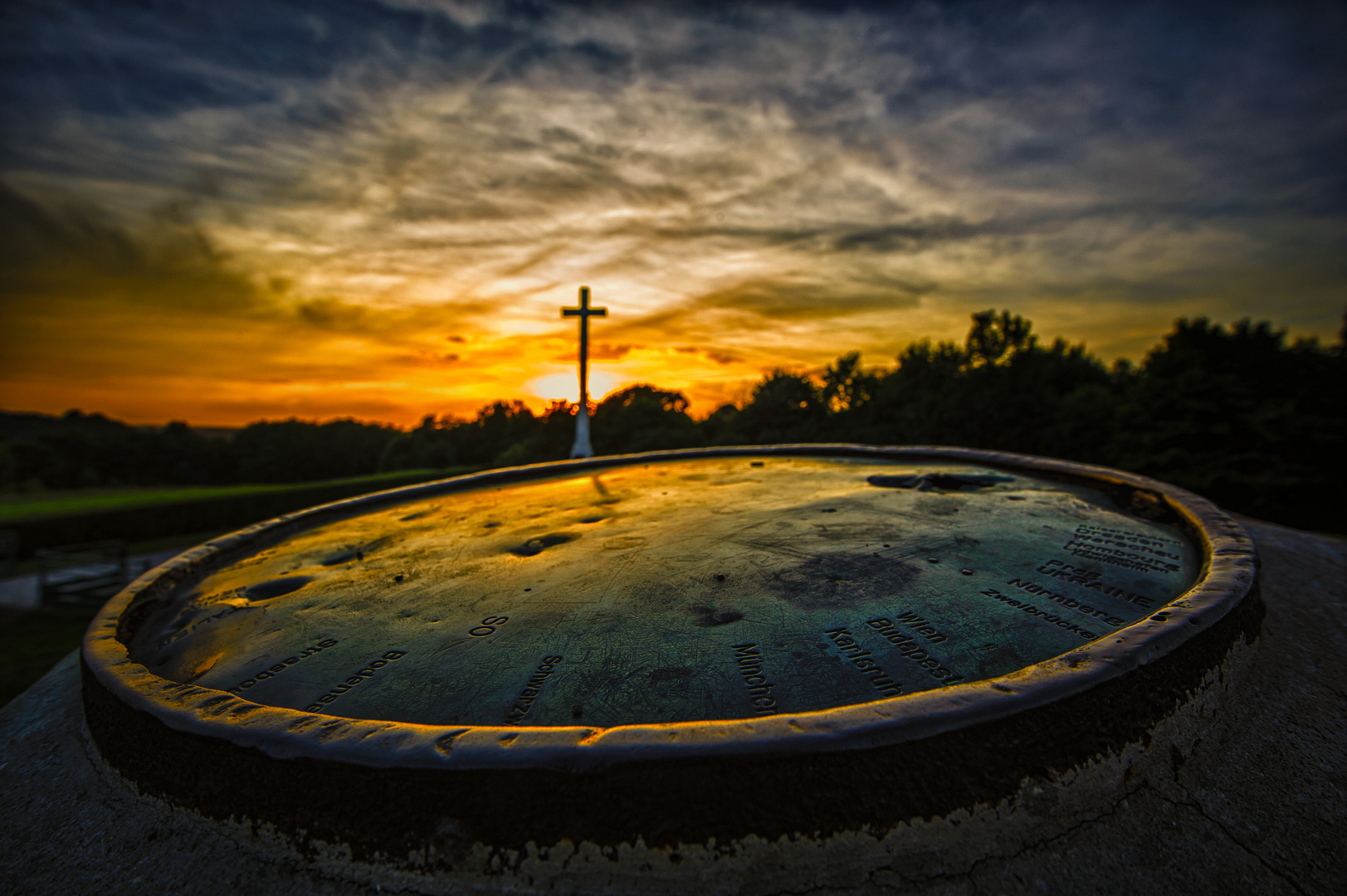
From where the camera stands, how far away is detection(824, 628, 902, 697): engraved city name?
1.46 m

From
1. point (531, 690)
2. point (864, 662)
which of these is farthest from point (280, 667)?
point (864, 662)

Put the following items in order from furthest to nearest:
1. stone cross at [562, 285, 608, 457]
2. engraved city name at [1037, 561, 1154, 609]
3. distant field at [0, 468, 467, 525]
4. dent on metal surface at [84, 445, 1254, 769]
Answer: distant field at [0, 468, 467, 525], stone cross at [562, 285, 608, 457], engraved city name at [1037, 561, 1154, 609], dent on metal surface at [84, 445, 1254, 769]

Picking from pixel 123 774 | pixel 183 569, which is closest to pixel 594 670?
pixel 123 774

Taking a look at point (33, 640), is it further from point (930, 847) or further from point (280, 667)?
point (930, 847)

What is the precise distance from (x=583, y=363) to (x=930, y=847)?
9973 mm

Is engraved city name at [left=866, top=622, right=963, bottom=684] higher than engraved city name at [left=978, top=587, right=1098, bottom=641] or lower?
lower

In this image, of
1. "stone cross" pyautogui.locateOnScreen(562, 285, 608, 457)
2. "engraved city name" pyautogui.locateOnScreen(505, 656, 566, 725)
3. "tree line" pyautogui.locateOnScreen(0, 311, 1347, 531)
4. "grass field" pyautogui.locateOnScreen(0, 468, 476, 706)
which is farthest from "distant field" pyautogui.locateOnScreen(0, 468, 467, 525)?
"engraved city name" pyautogui.locateOnScreen(505, 656, 566, 725)

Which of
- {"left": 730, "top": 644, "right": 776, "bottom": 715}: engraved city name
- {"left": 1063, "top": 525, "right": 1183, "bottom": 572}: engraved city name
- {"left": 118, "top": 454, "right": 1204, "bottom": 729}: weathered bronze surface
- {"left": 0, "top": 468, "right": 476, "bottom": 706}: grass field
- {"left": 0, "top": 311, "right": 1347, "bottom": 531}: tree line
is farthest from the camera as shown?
{"left": 0, "top": 311, "right": 1347, "bottom": 531}: tree line

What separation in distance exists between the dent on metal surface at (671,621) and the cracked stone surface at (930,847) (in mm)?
239

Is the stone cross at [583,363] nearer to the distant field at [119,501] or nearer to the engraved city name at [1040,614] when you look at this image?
the distant field at [119,501]

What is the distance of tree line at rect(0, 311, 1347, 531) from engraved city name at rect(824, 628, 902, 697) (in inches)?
841

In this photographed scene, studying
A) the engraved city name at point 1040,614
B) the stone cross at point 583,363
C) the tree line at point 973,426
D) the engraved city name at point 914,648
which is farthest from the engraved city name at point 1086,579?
the tree line at point 973,426

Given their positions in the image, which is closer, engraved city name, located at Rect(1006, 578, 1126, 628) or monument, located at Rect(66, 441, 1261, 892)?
monument, located at Rect(66, 441, 1261, 892)

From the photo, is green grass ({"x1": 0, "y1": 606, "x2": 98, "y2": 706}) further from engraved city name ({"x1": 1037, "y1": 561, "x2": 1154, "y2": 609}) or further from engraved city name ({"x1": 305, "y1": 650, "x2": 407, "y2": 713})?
engraved city name ({"x1": 1037, "y1": 561, "x2": 1154, "y2": 609})
